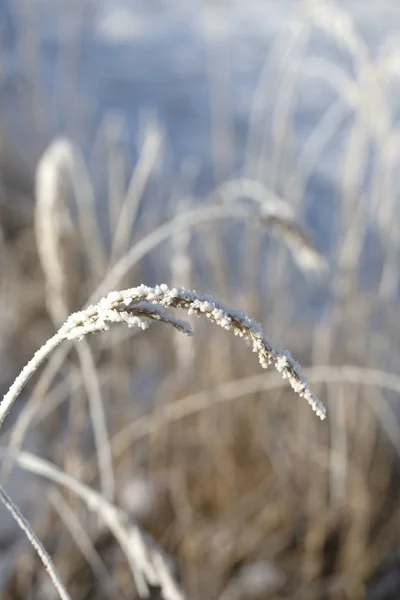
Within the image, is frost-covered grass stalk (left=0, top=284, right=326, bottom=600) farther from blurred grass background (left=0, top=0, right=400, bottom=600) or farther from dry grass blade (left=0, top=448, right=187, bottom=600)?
blurred grass background (left=0, top=0, right=400, bottom=600)

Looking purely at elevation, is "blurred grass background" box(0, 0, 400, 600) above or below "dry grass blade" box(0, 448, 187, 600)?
above

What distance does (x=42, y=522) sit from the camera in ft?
3.91

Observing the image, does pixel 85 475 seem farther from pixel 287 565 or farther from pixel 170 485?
pixel 287 565

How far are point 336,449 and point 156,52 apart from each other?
2.40m

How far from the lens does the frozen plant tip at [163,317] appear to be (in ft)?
1.23

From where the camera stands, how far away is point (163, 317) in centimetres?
38

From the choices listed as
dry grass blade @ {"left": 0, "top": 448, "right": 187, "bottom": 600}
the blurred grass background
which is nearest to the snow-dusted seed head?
dry grass blade @ {"left": 0, "top": 448, "right": 187, "bottom": 600}

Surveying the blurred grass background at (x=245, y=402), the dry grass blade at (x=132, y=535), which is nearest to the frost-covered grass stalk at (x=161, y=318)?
the dry grass blade at (x=132, y=535)

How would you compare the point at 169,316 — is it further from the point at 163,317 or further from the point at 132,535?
the point at 132,535

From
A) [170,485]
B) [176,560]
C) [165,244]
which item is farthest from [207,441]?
[165,244]

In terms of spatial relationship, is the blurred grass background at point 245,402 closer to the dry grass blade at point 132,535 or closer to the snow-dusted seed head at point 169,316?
the dry grass blade at point 132,535

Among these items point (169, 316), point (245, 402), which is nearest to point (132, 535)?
point (169, 316)

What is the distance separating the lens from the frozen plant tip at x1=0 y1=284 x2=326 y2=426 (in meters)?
0.37

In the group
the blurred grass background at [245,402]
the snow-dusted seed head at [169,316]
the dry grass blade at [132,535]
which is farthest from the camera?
the blurred grass background at [245,402]
